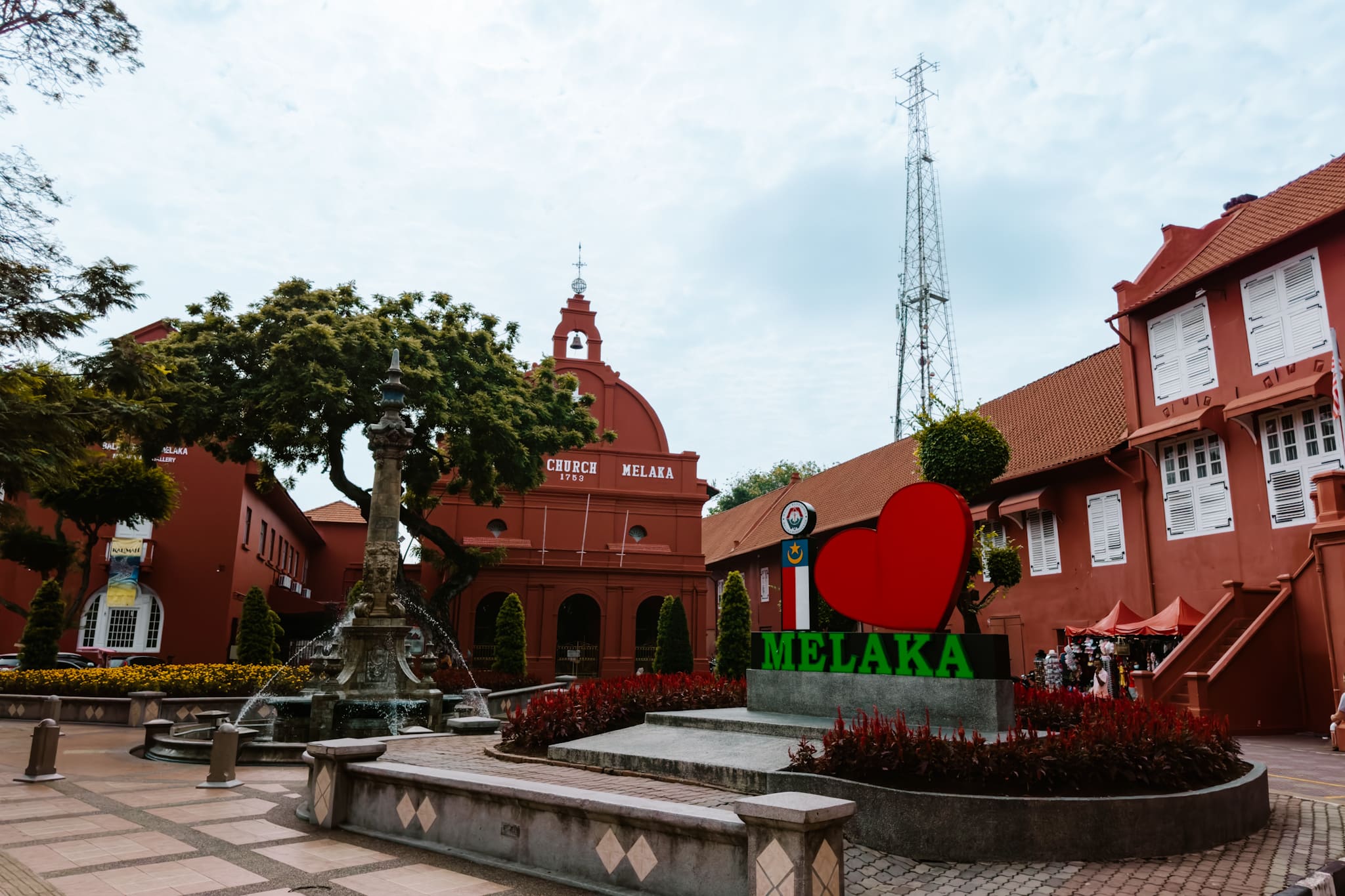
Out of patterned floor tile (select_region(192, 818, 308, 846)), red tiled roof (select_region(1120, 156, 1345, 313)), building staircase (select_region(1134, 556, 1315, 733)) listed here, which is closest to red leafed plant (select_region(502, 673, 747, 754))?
patterned floor tile (select_region(192, 818, 308, 846))

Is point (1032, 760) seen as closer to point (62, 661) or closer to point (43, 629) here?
point (43, 629)

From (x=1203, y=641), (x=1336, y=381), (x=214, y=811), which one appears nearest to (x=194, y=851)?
(x=214, y=811)

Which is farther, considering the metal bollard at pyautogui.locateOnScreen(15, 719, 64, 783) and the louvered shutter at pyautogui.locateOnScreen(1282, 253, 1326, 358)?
the louvered shutter at pyautogui.locateOnScreen(1282, 253, 1326, 358)

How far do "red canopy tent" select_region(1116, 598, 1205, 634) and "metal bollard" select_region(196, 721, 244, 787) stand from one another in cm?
1657

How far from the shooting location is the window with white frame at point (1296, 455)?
53.2ft

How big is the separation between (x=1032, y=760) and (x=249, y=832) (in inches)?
263

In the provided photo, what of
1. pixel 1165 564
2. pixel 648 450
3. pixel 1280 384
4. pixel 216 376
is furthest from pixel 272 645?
pixel 1280 384

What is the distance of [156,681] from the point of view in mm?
19000

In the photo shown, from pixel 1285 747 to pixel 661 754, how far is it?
11.1 metres

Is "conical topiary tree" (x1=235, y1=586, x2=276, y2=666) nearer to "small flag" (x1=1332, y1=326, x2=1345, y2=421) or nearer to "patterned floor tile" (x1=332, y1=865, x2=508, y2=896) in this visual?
"patterned floor tile" (x1=332, y1=865, x2=508, y2=896)

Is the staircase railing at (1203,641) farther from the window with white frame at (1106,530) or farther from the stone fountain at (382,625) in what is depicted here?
the stone fountain at (382,625)

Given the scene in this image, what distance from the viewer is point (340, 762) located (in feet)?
26.9

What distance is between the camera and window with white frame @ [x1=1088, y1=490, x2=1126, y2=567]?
Result: 2069cm

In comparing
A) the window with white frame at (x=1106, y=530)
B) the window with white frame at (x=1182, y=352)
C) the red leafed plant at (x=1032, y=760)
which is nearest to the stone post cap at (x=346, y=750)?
the red leafed plant at (x=1032, y=760)
